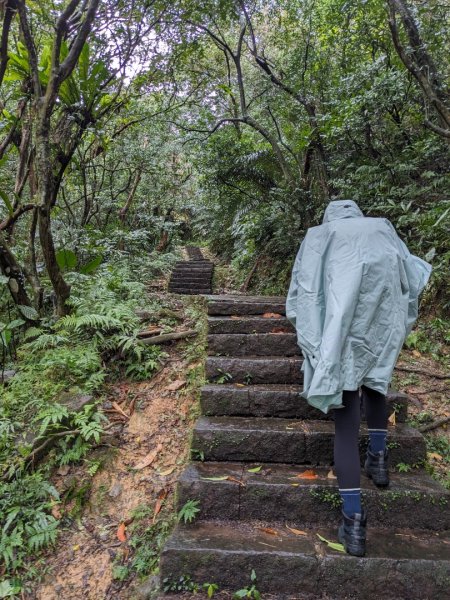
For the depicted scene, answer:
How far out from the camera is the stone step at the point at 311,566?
7.04ft

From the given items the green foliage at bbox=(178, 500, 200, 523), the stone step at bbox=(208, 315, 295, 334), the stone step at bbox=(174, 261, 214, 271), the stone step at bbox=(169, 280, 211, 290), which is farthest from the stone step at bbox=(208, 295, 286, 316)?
the stone step at bbox=(174, 261, 214, 271)

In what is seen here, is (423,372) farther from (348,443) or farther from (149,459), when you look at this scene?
(149,459)

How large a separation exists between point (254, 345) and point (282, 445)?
1.19m

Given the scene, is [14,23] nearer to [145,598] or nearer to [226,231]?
[145,598]

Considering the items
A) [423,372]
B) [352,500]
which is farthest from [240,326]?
[352,500]

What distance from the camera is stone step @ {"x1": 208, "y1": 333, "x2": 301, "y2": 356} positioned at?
3.93m

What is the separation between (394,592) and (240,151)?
779cm

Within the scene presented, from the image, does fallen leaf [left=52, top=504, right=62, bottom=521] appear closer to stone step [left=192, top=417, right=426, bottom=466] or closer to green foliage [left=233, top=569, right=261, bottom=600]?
stone step [left=192, top=417, right=426, bottom=466]

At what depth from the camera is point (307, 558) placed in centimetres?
219

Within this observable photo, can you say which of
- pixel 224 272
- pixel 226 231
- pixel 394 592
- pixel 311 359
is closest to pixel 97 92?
pixel 311 359

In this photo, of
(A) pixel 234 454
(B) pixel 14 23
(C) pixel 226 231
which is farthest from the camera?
(C) pixel 226 231

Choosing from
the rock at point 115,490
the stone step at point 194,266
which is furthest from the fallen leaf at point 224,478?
the stone step at point 194,266

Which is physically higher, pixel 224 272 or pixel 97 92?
pixel 97 92

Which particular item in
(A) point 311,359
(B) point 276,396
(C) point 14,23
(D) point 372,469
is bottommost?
(D) point 372,469
